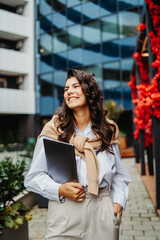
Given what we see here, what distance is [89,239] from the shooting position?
58.8 inches

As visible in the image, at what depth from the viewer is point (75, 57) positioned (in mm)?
15758

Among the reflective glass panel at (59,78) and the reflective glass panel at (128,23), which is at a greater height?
the reflective glass panel at (128,23)

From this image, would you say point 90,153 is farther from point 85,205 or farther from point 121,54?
point 121,54

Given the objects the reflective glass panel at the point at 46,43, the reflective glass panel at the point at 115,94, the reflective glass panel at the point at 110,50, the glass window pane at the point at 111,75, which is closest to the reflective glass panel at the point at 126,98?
the reflective glass panel at the point at 115,94

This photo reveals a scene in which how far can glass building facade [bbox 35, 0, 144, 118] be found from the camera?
46.4ft

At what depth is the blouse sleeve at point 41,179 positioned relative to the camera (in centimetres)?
149

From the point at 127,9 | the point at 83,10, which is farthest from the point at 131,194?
the point at 83,10

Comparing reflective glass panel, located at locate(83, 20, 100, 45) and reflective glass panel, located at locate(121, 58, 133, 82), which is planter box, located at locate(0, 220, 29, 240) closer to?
reflective glass panel, located at locate(121, 58, 133, 82)

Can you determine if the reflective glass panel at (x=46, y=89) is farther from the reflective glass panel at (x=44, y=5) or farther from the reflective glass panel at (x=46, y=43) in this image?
the reflective glass panel at (x=44, y=5)

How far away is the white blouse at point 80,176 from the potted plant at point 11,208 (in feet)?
3.99

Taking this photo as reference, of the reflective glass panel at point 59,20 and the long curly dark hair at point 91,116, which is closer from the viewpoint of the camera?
the long curly dark hair at point 91,116

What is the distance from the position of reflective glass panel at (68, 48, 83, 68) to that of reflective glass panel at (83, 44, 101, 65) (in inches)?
13.5

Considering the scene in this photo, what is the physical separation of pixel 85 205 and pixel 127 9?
1444cm

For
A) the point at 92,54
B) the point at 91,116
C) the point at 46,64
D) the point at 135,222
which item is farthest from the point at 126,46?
the point at 91,116
